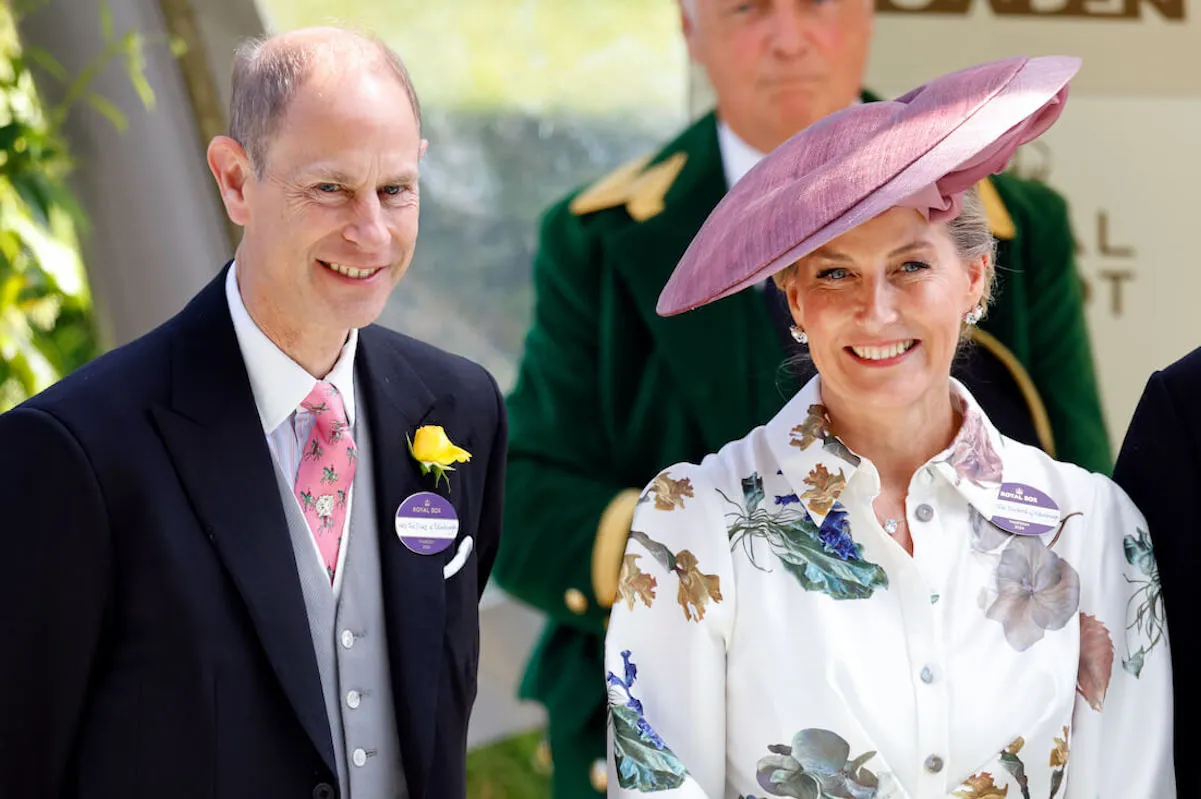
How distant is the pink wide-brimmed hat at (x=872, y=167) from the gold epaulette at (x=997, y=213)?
1063 mm

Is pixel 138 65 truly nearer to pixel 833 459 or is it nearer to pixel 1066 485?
pixel 833 459

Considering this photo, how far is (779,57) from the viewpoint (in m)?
3.11

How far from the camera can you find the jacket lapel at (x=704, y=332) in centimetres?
309

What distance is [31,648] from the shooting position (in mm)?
1917

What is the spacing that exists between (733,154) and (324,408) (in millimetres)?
1349

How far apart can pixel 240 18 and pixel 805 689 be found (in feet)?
8.15

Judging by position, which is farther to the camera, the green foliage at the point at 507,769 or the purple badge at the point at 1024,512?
the green foliage at the point at 507,769

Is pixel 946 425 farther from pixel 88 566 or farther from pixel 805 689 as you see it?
pixel 88 566

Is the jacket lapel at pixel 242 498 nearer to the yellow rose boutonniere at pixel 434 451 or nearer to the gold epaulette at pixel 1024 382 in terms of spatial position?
the yellow rose boutonniere at pixel 434 451

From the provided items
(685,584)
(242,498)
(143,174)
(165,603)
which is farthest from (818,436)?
(143,174)

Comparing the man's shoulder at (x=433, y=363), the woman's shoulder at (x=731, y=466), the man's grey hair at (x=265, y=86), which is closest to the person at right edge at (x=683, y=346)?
the man's shoulder at (x=433, y=363)

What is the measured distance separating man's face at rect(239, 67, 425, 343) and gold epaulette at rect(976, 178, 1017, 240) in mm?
1437

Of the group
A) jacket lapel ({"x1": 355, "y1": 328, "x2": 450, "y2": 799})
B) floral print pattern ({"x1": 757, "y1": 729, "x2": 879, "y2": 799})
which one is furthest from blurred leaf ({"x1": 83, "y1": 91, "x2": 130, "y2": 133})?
floral print pattern ({"x1": 757, "y1": 729, "x2": 879, "y2": 799})

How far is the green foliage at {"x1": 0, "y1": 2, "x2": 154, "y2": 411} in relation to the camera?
3.71 meters
